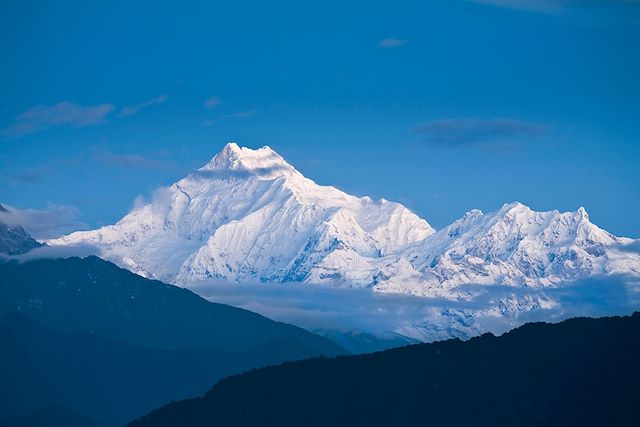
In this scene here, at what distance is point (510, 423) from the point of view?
198 m

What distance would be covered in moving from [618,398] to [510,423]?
47.4ft

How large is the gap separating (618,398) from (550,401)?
10380 mm

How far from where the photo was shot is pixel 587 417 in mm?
189375

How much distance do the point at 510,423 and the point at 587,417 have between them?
11984mm

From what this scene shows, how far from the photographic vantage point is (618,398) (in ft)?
626

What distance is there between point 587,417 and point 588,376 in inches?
422

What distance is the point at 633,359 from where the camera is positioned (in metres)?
199

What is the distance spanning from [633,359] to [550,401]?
11.5 m

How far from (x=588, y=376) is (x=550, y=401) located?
569 cm

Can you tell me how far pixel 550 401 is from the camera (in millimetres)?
198500

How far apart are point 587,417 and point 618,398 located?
466cm
